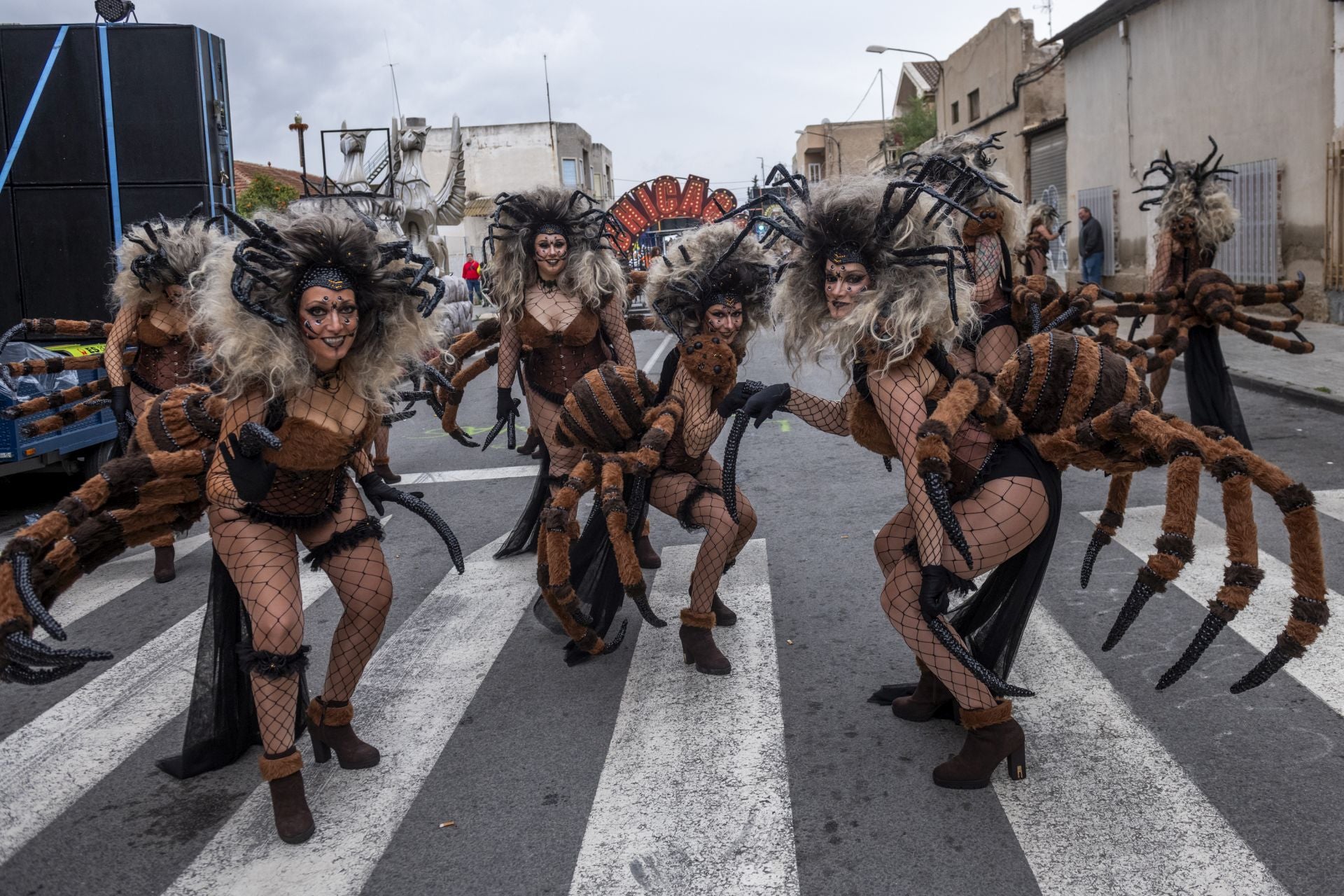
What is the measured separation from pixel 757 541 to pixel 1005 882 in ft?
13.3

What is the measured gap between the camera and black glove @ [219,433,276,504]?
3633 millimetres

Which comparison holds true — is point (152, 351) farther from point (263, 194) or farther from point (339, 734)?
point (263, 194)

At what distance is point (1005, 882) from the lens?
3.28 metres

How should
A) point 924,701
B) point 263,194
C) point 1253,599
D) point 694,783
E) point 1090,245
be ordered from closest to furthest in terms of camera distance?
point 694,783 → point 924,701 → point 1253,599 → point 1090,245 → point 263,194

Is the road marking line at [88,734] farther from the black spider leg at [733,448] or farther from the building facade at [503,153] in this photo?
the building facade at [503,153]

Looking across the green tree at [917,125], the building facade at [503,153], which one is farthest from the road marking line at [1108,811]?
the building facade at [503,153]

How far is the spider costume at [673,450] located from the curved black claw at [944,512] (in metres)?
1.25

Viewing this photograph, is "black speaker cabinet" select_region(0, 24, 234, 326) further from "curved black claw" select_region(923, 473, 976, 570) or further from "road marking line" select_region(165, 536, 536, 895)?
"curved black claw" select_region(923, 473, 976, 570)

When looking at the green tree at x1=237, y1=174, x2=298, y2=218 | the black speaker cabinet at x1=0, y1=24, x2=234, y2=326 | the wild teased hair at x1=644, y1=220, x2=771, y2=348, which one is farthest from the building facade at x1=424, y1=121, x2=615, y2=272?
the wild teased hair at x1=644, y1=220, x2=771, y2=348

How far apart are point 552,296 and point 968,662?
352 cm

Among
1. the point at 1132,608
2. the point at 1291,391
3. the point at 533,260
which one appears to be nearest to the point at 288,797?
the point at 1132,608

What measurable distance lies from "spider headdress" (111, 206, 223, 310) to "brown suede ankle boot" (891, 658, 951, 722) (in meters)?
Result: 4.78

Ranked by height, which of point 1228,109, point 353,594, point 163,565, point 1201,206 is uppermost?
point 1228,109

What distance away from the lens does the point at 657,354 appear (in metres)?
18.5
